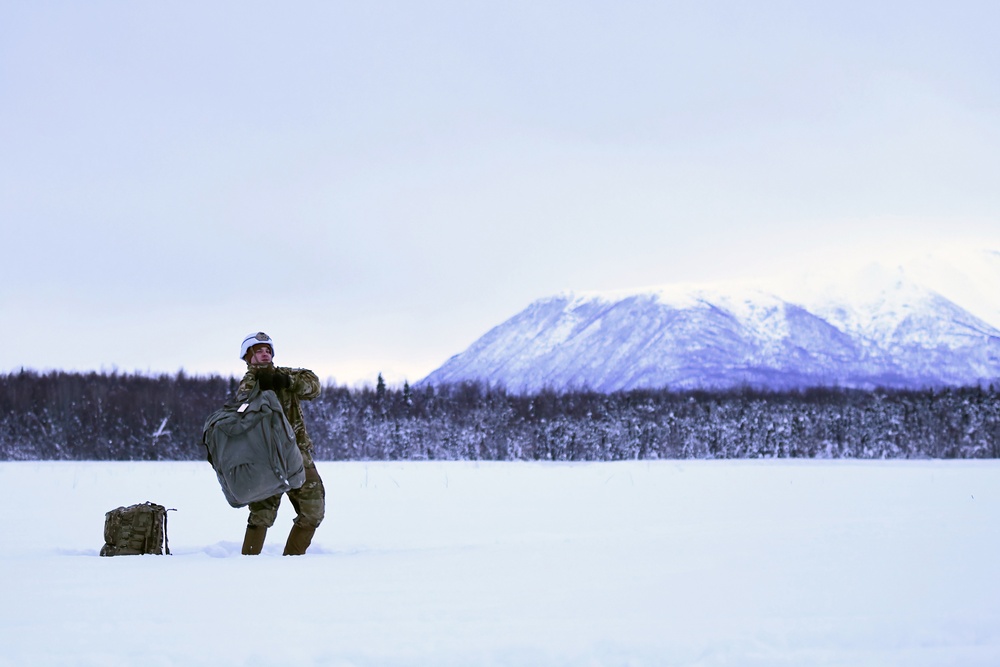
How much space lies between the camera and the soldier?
6449 mm

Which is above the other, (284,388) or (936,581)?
(284,388)

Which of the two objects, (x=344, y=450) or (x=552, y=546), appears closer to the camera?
(x=552, y=546)

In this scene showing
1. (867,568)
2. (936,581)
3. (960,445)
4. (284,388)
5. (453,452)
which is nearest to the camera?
(936,581)

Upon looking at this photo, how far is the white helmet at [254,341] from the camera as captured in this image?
6.61 metres

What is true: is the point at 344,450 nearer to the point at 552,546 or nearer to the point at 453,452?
the point at 453,452

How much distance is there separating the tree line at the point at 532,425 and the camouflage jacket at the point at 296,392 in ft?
192

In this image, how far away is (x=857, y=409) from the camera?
68750mm

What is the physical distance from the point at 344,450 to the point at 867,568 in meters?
64.2

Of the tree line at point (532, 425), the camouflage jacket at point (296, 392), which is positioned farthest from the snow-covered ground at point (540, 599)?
the tree line at point (532, 425)

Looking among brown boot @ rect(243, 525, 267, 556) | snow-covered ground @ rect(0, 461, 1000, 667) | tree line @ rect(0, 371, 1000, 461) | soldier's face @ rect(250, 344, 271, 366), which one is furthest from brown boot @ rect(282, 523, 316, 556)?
tree line @ rect(0, 371, 1000, 461)

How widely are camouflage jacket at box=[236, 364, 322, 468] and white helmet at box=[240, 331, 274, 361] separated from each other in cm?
16

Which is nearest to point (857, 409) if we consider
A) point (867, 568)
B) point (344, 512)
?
point (344, 512)

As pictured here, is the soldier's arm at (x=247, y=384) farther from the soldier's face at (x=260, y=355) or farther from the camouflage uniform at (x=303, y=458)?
the soldier's face at (x=260, y=355)

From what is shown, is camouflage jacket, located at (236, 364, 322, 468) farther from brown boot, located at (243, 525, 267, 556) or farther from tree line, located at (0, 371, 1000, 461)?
tree line, located at (0, 371, 1000, 461)
